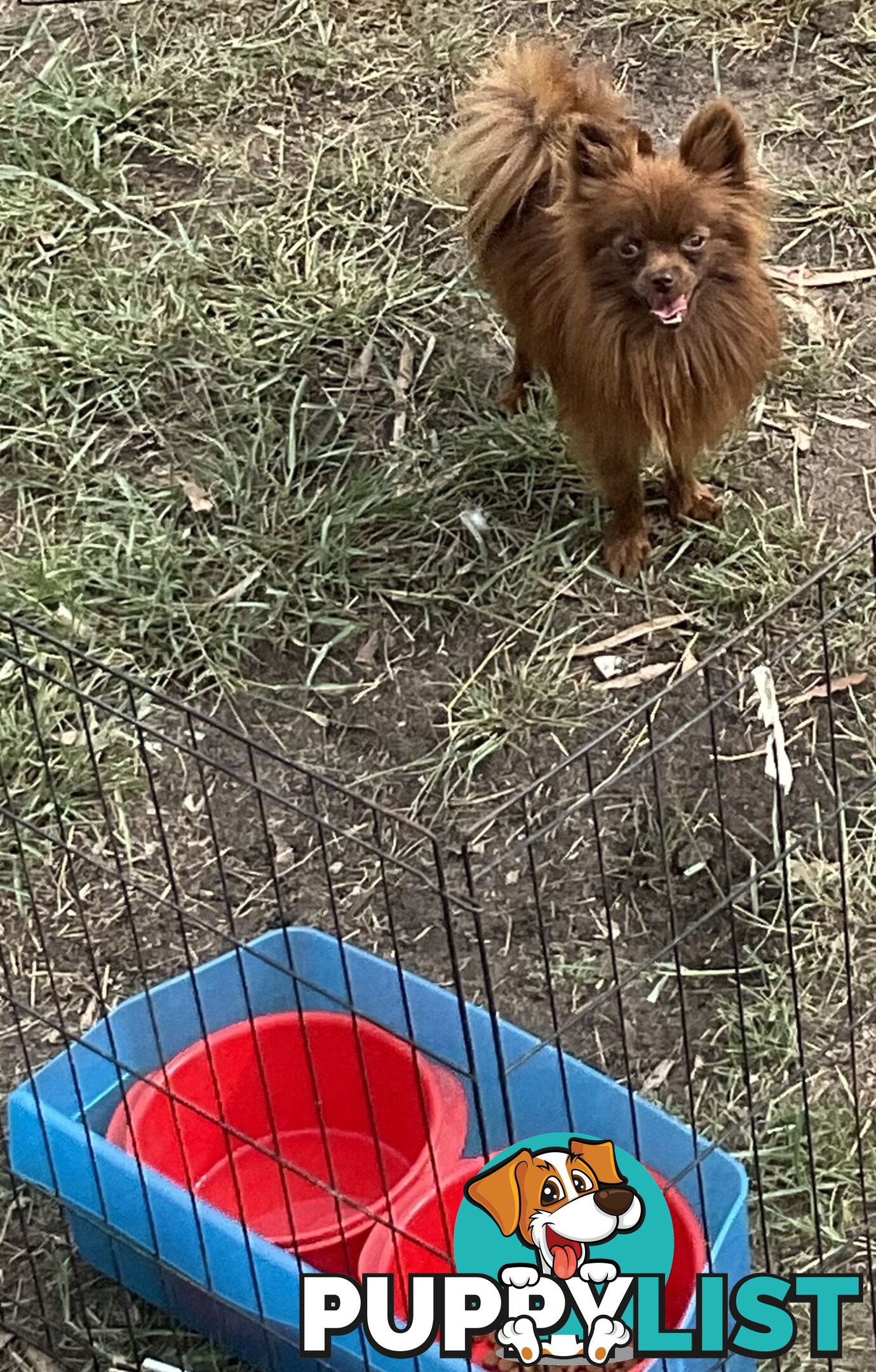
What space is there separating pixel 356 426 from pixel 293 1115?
1.34m

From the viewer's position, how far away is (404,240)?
3.58m

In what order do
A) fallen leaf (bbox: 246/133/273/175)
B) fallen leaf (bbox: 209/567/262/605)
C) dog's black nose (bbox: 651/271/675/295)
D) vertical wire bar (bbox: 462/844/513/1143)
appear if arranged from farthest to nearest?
1. fallen leaf (bbox: 246/133/273/175)
2. fallen leaf (bbox: 209/567/262/605)
3. dog's black nose (bbox: 651/271/675/295)
4. vertical wire bar (bbox: 462/844/513/1143)

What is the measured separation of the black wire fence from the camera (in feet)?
6.77

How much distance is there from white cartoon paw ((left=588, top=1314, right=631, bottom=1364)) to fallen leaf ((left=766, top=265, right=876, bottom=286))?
2108 millimetres

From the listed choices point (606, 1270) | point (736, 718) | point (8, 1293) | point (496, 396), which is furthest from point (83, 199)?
point (606, 1270)

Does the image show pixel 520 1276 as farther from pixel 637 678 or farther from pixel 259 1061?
pixel 637 678

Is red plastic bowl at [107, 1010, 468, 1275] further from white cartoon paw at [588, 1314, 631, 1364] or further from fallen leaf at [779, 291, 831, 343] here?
fallen leaf at [779, 291, 831, 343]

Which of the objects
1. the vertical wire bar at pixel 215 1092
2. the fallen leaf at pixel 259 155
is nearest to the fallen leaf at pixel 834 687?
the vertical wire bar at pixel 215 1092

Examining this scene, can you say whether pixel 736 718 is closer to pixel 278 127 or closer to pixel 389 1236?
pixel 389 1236

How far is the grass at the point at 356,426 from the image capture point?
9.20ft

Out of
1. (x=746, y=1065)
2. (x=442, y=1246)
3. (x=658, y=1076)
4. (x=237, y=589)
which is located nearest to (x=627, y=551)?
(x=237, y=589)

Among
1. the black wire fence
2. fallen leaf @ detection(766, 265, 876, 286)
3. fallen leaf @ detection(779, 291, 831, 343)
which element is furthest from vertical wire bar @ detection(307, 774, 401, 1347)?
fallen leaf @ detection(766, 265, 876, 286)

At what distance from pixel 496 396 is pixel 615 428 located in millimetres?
507

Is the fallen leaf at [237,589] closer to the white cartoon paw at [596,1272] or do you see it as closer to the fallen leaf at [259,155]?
the fallen leaf at [259,155]
